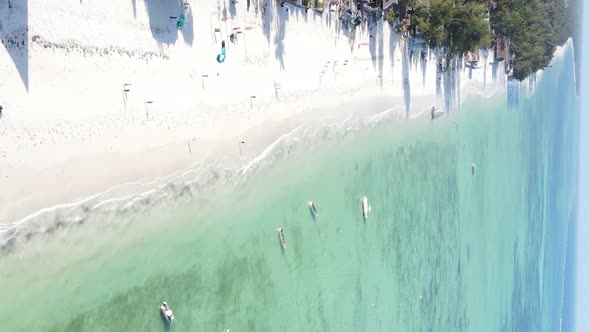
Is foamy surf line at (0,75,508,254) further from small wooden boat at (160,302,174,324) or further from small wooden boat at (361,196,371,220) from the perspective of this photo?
small wooden boat at (361,196,371,220)

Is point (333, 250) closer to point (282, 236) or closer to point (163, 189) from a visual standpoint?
point (282, 236)

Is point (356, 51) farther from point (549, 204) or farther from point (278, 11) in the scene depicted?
point (549, 204)

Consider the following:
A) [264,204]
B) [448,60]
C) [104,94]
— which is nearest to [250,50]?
[264,204]

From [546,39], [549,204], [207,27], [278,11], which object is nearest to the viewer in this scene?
[207,27]

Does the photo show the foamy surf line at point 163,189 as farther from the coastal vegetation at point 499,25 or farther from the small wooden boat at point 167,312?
the coastal vegetation at point 499,25

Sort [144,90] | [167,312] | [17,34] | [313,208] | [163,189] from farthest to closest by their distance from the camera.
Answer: [313,208]
[163,189]
[144,90]
[167,312]
[17,34]

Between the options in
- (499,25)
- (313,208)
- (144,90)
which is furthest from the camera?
(499,25)

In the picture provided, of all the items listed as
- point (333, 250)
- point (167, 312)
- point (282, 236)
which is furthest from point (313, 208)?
point (167, 312)
